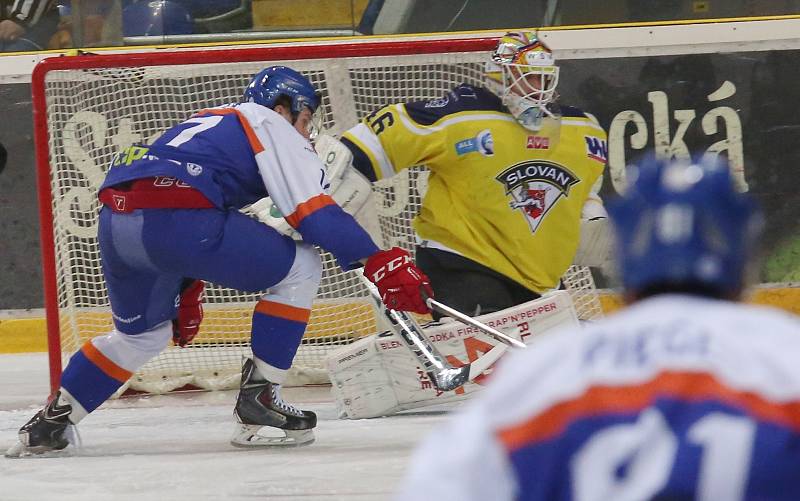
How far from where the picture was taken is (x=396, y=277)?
307 cm

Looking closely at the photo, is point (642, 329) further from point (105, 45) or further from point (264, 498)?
point (105, 45)

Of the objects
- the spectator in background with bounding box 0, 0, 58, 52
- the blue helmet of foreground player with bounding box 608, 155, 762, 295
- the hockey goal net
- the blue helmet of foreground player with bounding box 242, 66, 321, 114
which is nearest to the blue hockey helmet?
the spectator in background with bounding box 0, 0, 58, 52

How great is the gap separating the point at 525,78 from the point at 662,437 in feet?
9.76

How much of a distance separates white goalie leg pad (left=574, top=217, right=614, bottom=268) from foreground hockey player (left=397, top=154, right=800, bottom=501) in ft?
10.0

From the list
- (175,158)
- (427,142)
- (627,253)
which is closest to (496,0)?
(427,142)

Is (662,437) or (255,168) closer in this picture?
(662,437)

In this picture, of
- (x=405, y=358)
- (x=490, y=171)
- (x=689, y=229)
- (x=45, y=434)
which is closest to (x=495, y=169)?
(x=490, y=171)

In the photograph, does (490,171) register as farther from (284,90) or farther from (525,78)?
(284,90)

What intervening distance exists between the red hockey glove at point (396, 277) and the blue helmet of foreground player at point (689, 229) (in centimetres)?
204

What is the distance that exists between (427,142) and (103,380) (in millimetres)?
1131

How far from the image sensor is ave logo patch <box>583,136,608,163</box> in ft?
13.1

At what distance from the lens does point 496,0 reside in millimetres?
5195

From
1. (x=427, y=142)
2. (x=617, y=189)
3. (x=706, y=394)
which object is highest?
(x=706, y=394)

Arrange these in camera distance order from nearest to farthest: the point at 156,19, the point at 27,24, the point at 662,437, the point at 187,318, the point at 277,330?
the point at 662,437, the point at 277,330, the point at 187,318, the point at 156,19, the point at 27,24
